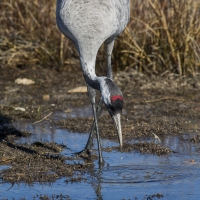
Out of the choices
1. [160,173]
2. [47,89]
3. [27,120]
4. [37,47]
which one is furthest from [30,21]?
[160,173]

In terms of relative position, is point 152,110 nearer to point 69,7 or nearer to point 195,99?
point 195,99

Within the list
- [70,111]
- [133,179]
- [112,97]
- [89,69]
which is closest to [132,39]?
[70,111]

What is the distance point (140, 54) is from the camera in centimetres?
833

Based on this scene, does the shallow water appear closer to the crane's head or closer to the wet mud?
the wet mud

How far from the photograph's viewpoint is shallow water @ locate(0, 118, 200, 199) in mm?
4410

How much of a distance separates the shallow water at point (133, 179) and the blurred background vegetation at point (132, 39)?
2492mm

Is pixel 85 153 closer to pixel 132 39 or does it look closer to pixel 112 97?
pixel 112 97

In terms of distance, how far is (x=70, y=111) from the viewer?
23.7ft

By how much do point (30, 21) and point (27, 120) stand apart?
266 centimetres

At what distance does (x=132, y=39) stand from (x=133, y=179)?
12.3 feet

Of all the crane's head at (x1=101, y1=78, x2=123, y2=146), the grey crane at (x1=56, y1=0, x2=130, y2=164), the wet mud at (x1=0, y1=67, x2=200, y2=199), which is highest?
the grey crane at (x1=56, y1=0, x2=130, y2=164)

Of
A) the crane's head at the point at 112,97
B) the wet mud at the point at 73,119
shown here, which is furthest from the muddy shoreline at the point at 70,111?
the crane's head at the point at 112,97

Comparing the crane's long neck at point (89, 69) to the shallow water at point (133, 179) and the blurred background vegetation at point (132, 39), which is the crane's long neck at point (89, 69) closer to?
the shallow water at point (133, 179)

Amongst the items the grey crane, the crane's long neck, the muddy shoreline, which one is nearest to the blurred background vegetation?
the muddy shoreline
